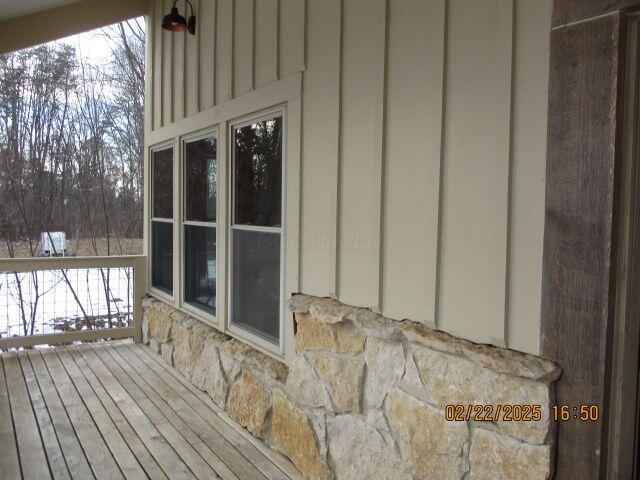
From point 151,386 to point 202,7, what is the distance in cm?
320

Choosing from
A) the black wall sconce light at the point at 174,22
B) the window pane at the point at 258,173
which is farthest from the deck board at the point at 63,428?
the black wall sconce light at the point at 174,22

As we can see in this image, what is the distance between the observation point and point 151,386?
3889mm

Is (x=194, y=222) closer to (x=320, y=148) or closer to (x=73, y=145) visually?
(x=320, y=148)

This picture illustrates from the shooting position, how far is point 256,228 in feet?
10.3

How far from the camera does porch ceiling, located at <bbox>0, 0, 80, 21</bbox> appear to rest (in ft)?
12.5

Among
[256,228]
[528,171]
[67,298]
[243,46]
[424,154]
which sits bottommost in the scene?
[67,298]

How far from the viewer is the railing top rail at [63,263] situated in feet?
15.2

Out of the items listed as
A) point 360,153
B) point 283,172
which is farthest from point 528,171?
point 283,172

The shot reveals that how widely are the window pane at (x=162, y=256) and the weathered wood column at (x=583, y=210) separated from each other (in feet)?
13.0

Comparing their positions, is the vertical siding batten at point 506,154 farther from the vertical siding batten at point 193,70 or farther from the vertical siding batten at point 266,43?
the vertical siding batten at point 193,70

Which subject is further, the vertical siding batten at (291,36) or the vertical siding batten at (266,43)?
the vertical siding batten at (266,43)

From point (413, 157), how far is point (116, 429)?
263 cm

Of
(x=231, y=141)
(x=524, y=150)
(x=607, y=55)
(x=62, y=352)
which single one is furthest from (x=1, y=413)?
(x=607, y=55)

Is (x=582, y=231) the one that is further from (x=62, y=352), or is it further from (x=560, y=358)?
(x=62, y=352)
